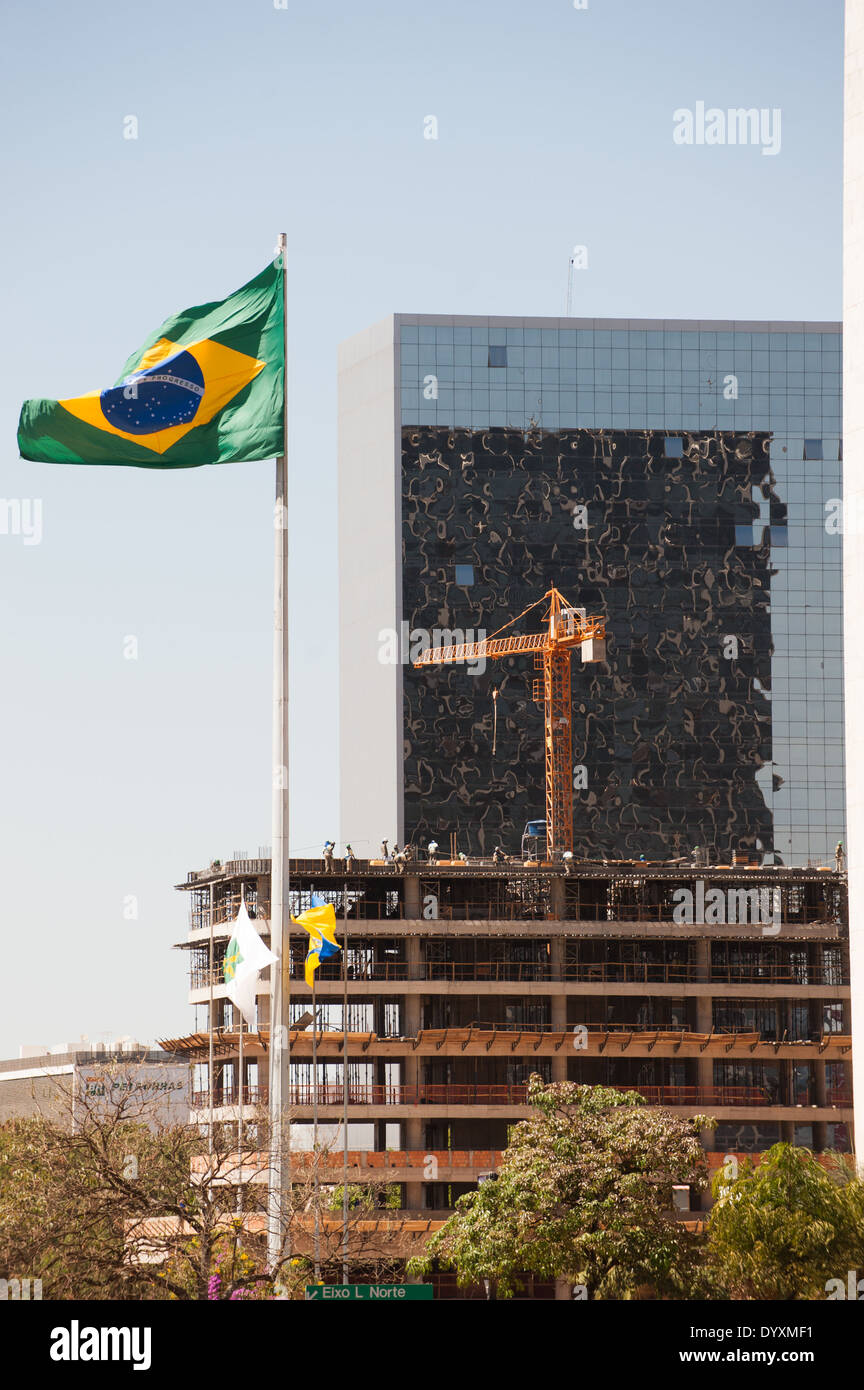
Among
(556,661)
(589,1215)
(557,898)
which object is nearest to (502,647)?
(556,661)

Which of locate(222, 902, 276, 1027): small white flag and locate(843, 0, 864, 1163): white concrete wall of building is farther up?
locate(843, 0, 864, 1163): white concrete wall of building

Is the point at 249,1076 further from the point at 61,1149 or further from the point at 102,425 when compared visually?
the point at 102,425

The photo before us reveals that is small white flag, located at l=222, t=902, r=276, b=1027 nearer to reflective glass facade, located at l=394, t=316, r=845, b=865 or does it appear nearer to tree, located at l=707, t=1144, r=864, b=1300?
tree, located at l=707, t=1144, r=864, b=1300

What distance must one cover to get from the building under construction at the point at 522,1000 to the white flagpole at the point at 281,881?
7140 cm

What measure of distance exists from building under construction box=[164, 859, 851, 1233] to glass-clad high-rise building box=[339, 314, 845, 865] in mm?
54863

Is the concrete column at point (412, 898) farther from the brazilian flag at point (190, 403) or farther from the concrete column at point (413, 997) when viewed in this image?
the brazilian flag at point (190, 403)

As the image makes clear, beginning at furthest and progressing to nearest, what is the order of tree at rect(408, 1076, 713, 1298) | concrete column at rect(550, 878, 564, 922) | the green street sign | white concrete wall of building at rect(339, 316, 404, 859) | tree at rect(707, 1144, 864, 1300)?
white concrete wall of building at rect(339, 316, 404, 859) → concrete column at rect(550, 878, 564, 922) → tree at rect(408, 1076, 713, 1298) → tree at rect(707, 1144, 864, 1300) → the green street sign

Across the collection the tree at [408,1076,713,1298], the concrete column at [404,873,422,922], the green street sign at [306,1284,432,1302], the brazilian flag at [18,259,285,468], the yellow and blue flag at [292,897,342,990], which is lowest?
the tree at [408,1076,713,1298]

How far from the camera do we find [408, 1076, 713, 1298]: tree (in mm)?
70312

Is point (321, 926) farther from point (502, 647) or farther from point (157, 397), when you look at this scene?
point (502, 647)

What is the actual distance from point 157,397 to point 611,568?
149 m

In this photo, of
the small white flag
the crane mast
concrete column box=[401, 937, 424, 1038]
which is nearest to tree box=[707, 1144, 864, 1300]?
the small white flag
